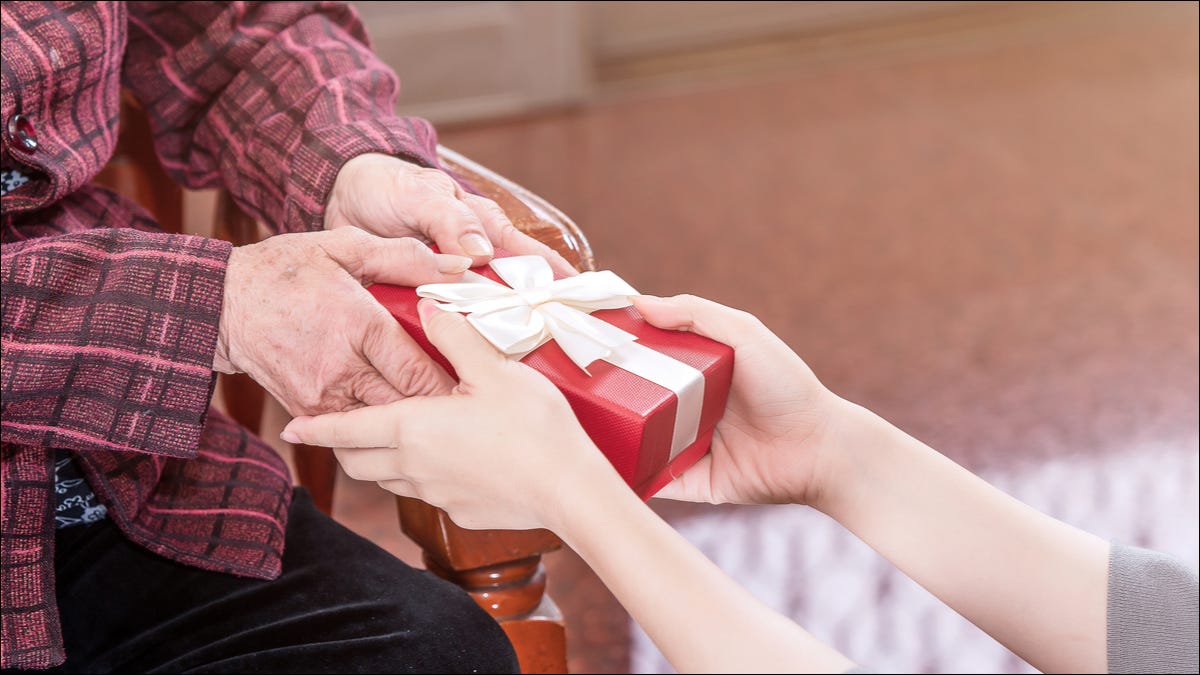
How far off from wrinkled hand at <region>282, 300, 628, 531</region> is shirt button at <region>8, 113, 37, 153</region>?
1.22 feet

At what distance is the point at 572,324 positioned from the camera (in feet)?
2.54

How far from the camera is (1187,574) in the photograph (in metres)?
0.73

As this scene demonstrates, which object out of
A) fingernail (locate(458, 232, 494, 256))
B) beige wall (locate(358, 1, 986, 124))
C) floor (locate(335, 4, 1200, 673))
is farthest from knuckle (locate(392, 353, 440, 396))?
beige wall (locate(358, 1, 986, 124))

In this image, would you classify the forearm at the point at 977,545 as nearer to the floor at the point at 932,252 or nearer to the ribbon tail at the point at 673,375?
the ribbon tail at the point at 673,375

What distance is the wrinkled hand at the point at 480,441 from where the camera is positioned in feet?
2.28

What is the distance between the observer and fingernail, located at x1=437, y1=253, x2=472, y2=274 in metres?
0.83

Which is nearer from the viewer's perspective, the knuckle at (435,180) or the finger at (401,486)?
the finger at (401,486)

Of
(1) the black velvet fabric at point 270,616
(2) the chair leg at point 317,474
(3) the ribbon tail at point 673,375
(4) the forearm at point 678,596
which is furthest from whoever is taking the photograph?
(2) the chair leg at point 317,474

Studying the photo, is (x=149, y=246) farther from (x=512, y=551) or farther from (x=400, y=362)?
(x=512, y=551)

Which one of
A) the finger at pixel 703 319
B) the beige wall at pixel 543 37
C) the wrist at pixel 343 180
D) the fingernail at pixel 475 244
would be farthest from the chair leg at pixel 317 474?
the beige wall at pixel 543 37

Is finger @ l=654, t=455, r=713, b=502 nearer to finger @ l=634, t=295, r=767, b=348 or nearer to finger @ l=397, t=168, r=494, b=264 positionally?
finger @ l=634, t=295, r=767, b=348

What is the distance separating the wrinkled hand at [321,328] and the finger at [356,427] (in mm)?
26

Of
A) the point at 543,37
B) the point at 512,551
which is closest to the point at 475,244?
the point at 512,551

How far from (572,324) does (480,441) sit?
0.11 meters
